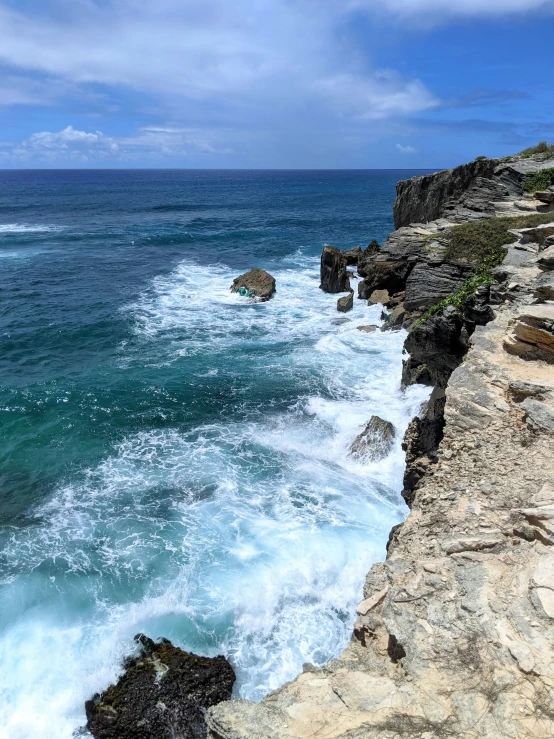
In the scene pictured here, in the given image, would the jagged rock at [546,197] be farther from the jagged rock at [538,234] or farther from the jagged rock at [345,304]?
the jagged rock at [345,304]

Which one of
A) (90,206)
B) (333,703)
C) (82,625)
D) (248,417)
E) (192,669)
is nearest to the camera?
(333,703)

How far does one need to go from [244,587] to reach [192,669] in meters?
2.66

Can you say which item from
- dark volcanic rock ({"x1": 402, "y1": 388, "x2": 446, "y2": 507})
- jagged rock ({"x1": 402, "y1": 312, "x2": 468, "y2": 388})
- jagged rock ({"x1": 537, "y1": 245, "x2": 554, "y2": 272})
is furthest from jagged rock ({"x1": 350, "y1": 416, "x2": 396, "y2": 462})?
jagged rock ({"x1": 537, "y1": 245, "x2": 554, "y2": 272})

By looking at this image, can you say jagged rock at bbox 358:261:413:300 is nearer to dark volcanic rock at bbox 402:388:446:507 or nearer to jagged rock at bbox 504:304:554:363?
jagged rock at bbox 504:304:554:363

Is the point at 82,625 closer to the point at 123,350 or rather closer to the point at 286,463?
the point at 286,463

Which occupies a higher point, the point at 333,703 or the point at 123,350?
the point at 333,703

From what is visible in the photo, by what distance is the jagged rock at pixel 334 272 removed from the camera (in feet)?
137

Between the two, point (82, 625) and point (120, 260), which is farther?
point (120, 260)

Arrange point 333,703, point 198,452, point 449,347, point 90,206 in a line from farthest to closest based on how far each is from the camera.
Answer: point 90,206 < point 198,452 < point 449,347 < point 333,703


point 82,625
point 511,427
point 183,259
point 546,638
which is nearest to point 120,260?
point 183,259

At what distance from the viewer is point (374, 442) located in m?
19.9

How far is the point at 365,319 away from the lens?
35062 millimetres

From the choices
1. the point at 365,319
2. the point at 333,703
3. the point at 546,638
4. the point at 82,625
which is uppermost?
the point at 546,638

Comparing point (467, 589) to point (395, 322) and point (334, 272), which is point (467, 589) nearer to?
point (395, 322)
